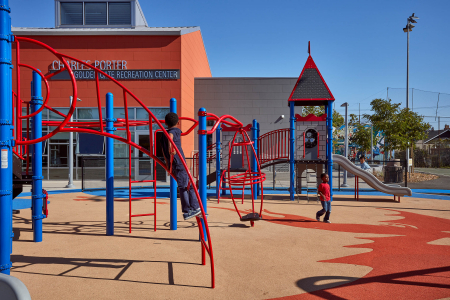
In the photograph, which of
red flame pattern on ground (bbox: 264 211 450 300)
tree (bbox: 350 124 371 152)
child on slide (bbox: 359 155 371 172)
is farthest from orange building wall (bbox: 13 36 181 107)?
tree (bbox: 350 124 371 152)

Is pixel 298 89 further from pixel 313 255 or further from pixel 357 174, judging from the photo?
pixel 313 255

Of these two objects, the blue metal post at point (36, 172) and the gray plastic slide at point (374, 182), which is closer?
the blue metal post at point (36, 172)

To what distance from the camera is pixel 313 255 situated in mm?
4941

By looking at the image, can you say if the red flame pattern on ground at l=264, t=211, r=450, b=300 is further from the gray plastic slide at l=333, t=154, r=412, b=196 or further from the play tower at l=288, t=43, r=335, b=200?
the play tower at l=288, t=43, r=335, b=200

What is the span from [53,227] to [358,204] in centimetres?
890

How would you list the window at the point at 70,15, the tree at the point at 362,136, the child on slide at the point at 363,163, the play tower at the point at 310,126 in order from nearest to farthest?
the play tower at the point at 310,126
the child on slide at the point at 363,163
the window at the point at 70,15
the tree at the point at 362,136

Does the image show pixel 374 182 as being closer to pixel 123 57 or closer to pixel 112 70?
pixel 123 57

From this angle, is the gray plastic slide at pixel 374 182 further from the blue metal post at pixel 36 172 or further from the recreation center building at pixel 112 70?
A: the blue metal post at pixel 36 172

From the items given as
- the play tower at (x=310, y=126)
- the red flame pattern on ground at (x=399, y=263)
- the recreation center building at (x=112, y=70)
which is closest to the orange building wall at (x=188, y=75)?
the recreation center building at (x=112, y=70)

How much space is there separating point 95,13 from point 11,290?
2172 centimetres

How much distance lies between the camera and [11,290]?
202 centimetres

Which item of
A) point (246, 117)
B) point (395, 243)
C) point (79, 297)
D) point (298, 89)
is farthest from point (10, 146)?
point (246, 117)

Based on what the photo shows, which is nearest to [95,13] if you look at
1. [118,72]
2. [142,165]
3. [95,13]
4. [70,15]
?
[95,13]

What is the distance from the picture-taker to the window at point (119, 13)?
20297mm
